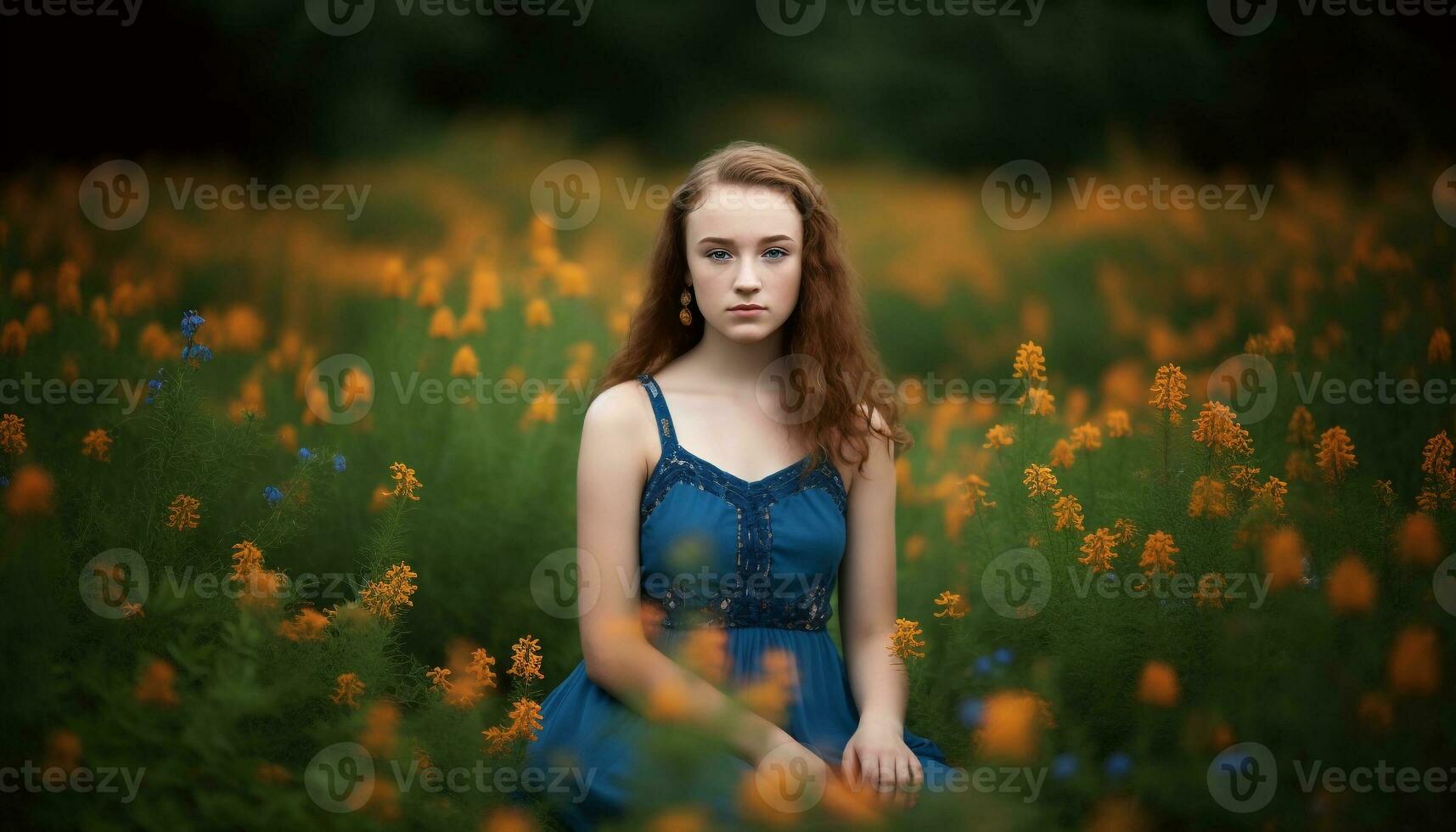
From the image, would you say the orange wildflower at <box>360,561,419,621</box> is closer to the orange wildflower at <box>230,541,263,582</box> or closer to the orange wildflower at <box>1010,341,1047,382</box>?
the orange wildflower at <box>230,541,263,582</box>

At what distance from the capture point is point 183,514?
6.73 feet

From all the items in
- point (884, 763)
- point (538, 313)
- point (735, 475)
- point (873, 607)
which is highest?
point (538, 313)

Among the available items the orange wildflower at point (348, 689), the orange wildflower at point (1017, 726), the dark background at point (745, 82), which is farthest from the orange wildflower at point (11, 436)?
the dark background at point (745, 82)

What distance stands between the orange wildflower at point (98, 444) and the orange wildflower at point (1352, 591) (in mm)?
2109

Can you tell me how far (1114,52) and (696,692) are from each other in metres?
5.92

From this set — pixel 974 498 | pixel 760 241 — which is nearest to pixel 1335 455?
pixel 974 498

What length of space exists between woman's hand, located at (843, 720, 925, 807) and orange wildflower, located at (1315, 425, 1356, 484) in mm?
866

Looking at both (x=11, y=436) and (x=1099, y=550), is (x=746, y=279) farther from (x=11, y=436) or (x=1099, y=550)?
(x=11, y=436)

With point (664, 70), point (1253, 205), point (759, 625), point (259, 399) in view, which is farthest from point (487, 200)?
point (759, 625)

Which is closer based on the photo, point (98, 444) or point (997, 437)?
point (98, 444)

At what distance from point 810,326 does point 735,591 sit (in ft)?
1.65

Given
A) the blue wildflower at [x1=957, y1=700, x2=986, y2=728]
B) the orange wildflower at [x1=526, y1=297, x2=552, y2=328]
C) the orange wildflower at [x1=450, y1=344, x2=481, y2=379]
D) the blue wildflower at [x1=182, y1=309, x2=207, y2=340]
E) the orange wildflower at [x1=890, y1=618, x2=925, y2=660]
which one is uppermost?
the orange wildflower at [x1=526, y1=297, x2=552, y2=328]

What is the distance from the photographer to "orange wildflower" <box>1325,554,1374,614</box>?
162 cm

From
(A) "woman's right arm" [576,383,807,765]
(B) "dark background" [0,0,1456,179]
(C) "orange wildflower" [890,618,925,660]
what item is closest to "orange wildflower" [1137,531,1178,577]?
(C) "orange wildflower" [890,618,925,660]
